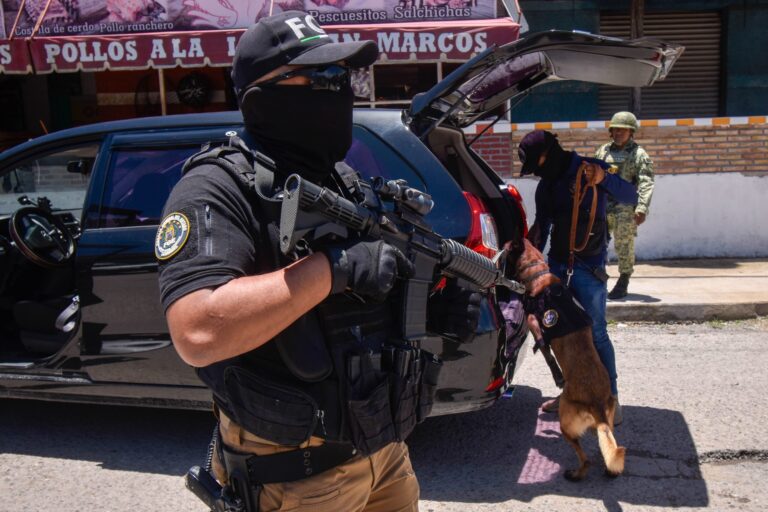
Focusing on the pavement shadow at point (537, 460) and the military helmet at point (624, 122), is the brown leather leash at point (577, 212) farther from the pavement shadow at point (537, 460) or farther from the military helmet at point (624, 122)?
the military helmet at point (624, 122)

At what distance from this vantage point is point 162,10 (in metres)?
9.41

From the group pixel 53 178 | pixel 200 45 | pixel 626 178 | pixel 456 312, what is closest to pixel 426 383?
pixel 456 312

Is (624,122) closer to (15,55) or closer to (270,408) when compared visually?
→ (270,408)

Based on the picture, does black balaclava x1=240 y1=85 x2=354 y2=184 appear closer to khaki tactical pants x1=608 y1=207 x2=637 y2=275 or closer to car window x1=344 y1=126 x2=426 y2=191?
car window x1=344 y1=126 x2=426 y2=191

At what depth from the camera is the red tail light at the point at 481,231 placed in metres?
3.41

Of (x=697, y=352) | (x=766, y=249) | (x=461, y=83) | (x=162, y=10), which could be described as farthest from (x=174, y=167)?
(x=766, y=249)

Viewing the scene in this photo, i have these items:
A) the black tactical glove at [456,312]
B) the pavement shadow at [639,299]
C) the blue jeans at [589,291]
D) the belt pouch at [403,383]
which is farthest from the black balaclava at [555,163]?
the pavement shadow at [639,299]

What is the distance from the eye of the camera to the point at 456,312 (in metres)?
1.99

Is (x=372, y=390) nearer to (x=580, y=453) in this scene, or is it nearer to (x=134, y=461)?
(x=580, y=453)

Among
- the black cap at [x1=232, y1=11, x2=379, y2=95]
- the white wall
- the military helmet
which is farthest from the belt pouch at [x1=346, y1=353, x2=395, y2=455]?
the white wall

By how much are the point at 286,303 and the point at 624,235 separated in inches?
237

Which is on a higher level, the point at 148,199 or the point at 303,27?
the point at 303,27

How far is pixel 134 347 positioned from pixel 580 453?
216 centimetres

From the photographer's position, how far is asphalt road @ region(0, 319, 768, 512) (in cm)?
341
